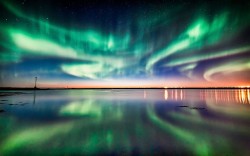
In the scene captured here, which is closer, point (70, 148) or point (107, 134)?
Answer: point (70, 148)

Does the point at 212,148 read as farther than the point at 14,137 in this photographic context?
No

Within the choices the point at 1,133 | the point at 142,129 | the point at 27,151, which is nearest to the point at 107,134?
the point at 142,129

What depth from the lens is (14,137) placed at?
390 inches

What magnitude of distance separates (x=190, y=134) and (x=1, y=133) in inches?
442

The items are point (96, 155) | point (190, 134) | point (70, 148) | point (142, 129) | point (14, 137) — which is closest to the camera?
point (96, 155)

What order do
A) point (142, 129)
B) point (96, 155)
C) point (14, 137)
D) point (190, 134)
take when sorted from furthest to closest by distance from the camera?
point (142, 129), point (190, 134), point (14, 137), point (96, 155)

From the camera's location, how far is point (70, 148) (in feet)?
26.2

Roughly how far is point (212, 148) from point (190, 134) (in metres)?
2.47

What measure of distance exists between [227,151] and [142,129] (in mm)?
5107

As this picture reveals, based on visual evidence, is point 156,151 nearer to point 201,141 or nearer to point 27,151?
point 201,141

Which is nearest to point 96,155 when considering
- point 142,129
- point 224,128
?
point 142,129

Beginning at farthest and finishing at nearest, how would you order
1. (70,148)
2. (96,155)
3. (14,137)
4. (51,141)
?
(14,137), (51,141), (70,148), (96,155)

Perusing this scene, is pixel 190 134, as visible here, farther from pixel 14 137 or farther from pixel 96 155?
pixel 14 137

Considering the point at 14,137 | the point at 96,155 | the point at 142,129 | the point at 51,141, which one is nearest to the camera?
the point at 96,155
